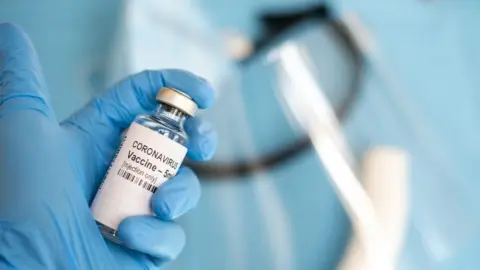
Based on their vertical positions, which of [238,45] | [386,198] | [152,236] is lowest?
[152,236]

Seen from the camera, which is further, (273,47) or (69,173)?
(273,47)

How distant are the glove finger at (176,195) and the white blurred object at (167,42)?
0.48m

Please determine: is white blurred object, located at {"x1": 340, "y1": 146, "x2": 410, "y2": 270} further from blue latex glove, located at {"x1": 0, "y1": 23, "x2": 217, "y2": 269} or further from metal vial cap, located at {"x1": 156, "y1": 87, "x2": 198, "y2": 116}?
metal vial cap, located at {"x1": 156, "y1": 87, "x2": 198, "y2": 116}

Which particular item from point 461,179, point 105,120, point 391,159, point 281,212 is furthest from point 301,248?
point 105,120

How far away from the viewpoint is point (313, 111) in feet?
3.87

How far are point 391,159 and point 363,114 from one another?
140 mm

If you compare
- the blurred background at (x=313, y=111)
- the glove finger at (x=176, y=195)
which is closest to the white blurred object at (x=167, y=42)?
the blurred background at (x=313, y=111)

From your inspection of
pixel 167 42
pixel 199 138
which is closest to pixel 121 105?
pixel 199 138

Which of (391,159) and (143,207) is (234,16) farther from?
(143,207)

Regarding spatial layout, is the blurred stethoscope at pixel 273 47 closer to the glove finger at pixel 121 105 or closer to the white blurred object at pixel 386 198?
the white blurred object at pixel 386 198

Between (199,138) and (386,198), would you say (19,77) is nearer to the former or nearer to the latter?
(199,138)

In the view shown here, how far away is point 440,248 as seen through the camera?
1.07 metres

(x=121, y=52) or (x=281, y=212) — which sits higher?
(x=121, y=52)

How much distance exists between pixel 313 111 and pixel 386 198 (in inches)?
9.0
